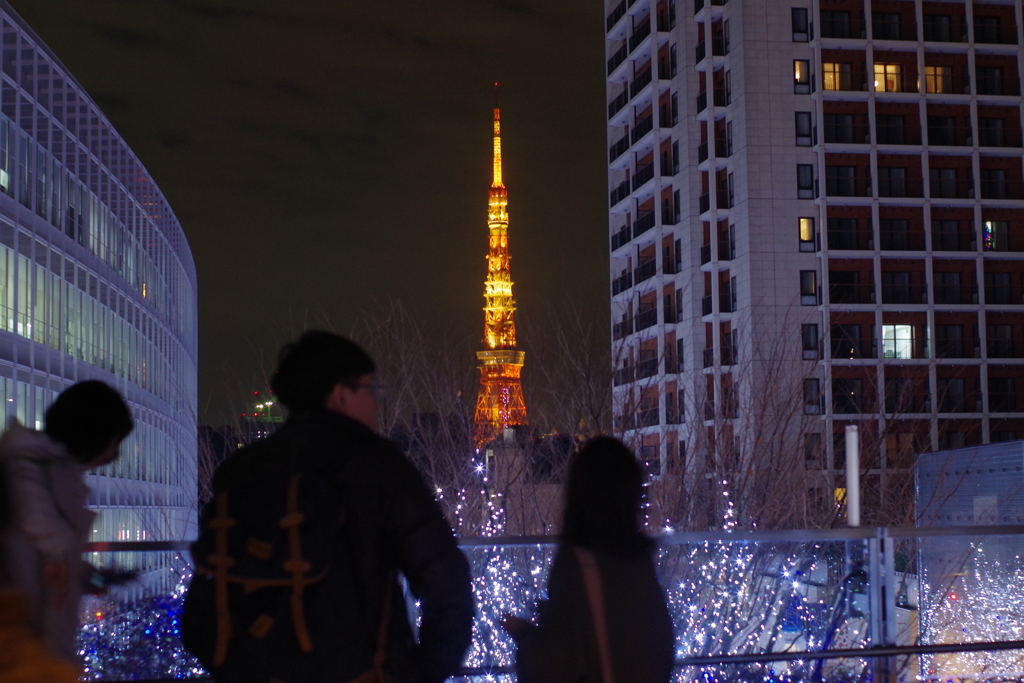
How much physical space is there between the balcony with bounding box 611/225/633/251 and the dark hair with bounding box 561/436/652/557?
1972 inches

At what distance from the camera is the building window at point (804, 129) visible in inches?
1757

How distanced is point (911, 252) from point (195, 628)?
4506 centimetres

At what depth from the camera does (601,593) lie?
253cm

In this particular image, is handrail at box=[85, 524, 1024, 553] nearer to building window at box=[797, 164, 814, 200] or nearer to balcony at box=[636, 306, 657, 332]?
building window at box=[797, 164, 814, 200]

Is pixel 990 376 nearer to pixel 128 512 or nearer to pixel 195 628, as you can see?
pixel 128 512

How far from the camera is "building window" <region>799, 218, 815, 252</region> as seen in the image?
44.1 metres

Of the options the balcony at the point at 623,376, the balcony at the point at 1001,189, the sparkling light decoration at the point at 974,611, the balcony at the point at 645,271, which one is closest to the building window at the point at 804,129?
the balcony at the point at 1001,189

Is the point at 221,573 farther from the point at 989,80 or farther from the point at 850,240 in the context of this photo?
the point at 989,80

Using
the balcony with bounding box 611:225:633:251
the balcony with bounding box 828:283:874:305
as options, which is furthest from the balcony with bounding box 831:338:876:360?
the balcony with bounding box 611:225:633:251

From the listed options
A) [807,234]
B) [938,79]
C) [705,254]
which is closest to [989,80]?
[938,79]

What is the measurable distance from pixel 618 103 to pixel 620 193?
4372mm

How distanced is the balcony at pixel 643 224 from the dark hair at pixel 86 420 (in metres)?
48.0

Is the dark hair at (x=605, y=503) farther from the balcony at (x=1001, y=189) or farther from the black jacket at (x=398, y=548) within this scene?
the balcony at (x=1001, y=189)

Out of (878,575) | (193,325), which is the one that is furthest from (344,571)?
(193,325)
